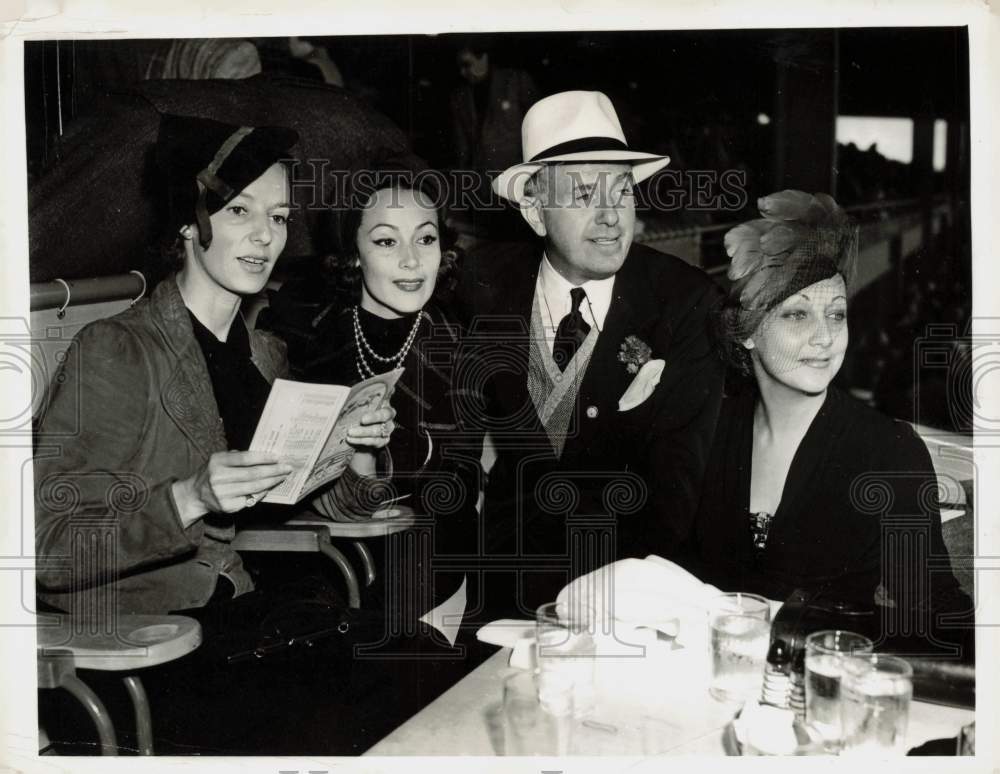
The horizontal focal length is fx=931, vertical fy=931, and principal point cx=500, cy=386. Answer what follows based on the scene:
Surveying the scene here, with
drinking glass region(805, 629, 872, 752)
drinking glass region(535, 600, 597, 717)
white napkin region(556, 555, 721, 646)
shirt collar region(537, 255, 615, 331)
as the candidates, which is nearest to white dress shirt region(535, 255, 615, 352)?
shirt collar region(537, 255, 615, 331)

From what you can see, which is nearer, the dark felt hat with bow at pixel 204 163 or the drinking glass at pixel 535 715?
the drinking glass at pixel 535 715

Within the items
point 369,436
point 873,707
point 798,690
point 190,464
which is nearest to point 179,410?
point 190,464

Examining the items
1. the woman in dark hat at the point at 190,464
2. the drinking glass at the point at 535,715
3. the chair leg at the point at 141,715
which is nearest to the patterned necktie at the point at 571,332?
the woman in dark hat at the point at 190,464

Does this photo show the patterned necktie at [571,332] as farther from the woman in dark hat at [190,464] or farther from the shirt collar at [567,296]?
the woman in dark hat at [190,464]

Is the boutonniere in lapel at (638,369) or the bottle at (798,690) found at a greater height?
the boutonniere in lapel at (638,369)

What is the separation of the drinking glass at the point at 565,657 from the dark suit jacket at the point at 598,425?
308mm

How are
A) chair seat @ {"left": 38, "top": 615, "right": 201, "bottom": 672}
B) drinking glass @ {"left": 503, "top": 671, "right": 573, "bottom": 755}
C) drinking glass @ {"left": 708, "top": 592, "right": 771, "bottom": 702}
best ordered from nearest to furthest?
drinking glass @ {"left": 503, "top": 671, "right": 573, "bottom": 755}
drinking glass @ {"left": 708, "top": 592, "right": 771, "bottom": 702}
chair seat @ {"left": 38, "top": 615, "right": 201, "bottom": 672}

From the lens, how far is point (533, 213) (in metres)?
1.90

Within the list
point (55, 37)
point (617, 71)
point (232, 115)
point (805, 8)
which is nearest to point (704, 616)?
point (617, 71)

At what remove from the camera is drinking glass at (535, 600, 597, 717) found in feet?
4.50

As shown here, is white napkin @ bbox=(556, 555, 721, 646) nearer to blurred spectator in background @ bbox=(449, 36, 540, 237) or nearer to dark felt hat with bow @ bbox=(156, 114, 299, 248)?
blurred spectator in background @ bbox=(449, 36, 540, 237)

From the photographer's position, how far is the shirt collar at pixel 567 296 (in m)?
1.93

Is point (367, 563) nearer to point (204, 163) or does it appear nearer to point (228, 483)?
point (228, 483)

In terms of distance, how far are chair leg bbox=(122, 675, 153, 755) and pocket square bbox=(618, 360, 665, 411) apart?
1085mm
